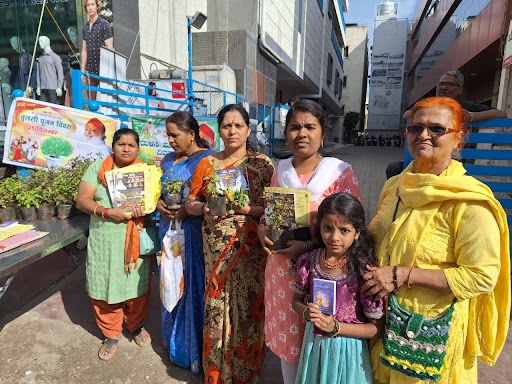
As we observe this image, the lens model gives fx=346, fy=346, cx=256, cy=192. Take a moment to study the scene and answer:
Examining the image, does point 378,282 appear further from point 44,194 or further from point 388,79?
point 388,79

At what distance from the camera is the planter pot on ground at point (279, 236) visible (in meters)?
1.67

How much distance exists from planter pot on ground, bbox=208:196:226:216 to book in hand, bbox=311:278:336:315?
2.10 feet

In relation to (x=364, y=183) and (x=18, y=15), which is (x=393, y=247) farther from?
(x=18, y=15)

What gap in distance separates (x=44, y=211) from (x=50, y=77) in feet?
20.4

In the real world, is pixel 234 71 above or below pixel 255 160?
above

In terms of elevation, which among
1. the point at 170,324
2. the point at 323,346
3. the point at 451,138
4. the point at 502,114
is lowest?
the point at 170,324

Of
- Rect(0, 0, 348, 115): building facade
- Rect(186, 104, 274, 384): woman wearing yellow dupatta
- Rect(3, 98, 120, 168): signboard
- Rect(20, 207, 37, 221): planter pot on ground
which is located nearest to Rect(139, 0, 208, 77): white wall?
Rect(0, 0, 348, 115): building facade

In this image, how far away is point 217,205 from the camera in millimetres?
Result: 1855

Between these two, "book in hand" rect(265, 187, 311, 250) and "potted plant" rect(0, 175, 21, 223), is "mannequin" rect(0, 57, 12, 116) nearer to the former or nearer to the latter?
"potted plant" rect(0, 175, 21, 223)

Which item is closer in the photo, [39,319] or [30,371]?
[30,371]

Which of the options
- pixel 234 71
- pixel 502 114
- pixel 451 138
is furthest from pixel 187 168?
pixel 234 71

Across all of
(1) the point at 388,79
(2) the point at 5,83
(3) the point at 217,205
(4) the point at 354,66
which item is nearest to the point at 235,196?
(3) the point at 217,205

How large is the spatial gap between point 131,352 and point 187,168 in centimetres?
156

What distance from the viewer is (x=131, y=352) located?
273 cm
